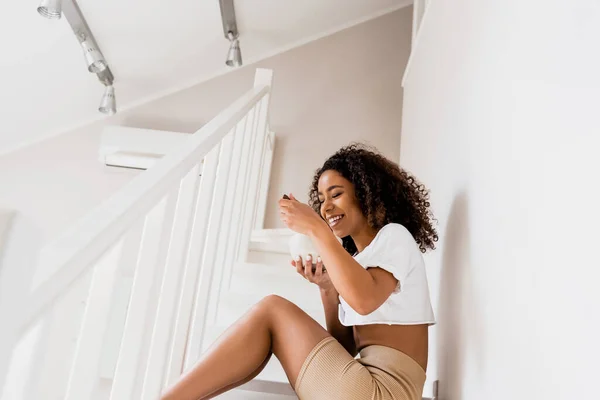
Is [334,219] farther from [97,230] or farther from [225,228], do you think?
[97,230]

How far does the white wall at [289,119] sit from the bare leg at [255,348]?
1.70 meters

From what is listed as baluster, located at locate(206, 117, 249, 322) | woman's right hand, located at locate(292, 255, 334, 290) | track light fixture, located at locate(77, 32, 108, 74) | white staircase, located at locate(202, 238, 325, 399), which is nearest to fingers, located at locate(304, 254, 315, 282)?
woman's right hand, located at locate(292, 255, 334, 290)

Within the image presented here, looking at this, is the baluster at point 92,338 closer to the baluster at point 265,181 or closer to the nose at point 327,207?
the nose at point 327,207

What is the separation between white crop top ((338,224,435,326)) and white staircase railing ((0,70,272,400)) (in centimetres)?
34

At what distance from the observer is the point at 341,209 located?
1.36 m

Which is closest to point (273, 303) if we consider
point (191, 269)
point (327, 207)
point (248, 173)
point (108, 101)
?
point (191, 269)

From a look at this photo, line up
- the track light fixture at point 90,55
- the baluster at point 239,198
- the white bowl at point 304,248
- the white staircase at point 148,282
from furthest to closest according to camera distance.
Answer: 1. the track light fixture at point 90,55
2. the baluster at point 239,198
3. the white bowl at point 304,248
4. the white staircase at point 148,282

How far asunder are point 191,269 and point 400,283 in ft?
1.34

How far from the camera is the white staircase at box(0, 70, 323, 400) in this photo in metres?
0.48

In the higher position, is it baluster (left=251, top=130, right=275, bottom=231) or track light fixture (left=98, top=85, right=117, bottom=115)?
track light fixture (left=98, top=85, right=117, bottom=115)

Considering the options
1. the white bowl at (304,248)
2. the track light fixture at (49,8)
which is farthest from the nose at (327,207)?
the track light fixture at (49,8)

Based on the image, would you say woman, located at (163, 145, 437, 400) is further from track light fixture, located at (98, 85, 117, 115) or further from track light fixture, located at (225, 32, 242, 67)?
track light fixture, located at (98, 85, 117, 115)

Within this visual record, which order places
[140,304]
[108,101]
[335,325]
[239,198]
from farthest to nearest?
[108,101], [239,198], [335,325], [140,304]

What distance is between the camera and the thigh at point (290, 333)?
1.09 meters
